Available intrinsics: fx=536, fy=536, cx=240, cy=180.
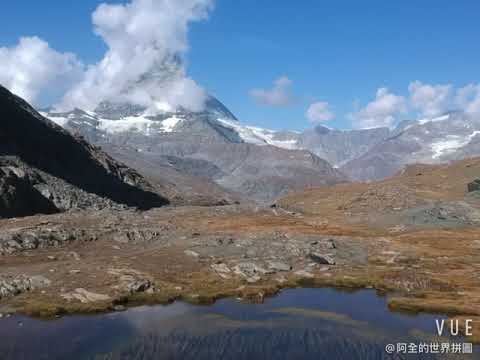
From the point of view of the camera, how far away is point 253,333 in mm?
40375

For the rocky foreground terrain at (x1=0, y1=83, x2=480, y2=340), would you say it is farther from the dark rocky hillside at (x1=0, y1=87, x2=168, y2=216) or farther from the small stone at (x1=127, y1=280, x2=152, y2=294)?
the dark rocky hillside at (x1=0, y1=87, x2=168, y2=216)

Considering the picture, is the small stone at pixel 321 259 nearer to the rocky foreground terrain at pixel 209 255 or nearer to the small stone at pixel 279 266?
the rocky foreground terrain at pixel 209 255

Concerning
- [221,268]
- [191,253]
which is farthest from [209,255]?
[221,268]

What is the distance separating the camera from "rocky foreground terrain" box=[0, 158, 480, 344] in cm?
4903

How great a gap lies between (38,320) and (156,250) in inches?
1105

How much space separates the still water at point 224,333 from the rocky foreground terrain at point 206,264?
2.93m

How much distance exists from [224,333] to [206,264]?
77.5 feet

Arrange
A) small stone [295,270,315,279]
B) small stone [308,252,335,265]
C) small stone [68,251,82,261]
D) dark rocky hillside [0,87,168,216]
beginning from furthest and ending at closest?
dark rocky hillside [0,87,168,216]
small stone [308,252,335,265]
small stone [68,251,82,261]
small stone [295,270,315,279]

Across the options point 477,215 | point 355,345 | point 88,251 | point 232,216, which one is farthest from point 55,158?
point 355,345

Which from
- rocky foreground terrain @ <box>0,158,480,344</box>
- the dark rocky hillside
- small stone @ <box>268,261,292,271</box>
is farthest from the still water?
the dark rocky hillside

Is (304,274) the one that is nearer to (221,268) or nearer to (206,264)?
(221,268)

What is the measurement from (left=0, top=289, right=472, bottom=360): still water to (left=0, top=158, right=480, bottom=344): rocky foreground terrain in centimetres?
293

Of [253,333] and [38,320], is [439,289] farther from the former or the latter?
[38,320]

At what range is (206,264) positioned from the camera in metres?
63.7
